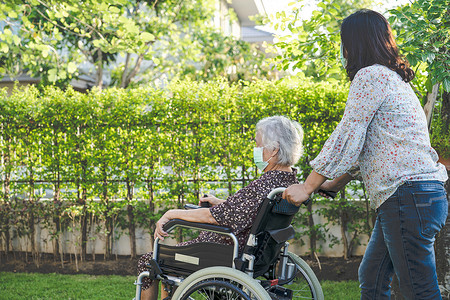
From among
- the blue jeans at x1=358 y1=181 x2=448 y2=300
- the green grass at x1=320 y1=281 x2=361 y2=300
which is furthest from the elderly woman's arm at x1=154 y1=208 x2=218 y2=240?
the green grass at x1=320 y1=281 x2=361 y2=300

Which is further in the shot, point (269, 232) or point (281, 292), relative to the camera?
point (281, 292)

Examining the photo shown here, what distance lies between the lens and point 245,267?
2.55 m

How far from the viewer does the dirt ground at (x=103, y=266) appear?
16.8 feet

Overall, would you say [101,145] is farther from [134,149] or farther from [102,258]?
[102,258]

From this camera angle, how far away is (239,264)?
2.51m

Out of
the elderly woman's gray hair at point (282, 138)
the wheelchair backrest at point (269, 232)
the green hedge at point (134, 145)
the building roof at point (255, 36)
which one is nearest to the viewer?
the wheelchair backrest at point (269, 232)

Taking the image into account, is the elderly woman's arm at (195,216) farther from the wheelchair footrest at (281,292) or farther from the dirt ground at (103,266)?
the dirt ground at (103,266)

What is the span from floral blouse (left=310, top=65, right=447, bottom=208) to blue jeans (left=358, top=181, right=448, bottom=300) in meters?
0.05

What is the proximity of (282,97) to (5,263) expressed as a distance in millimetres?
3772

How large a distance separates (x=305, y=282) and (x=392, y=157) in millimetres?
1188

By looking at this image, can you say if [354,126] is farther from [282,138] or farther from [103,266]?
[103,266]

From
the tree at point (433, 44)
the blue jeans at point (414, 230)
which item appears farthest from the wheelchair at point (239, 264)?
the tree at point (433, 44)

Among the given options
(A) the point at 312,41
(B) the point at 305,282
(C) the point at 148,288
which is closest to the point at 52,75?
(A) the point at 312,41

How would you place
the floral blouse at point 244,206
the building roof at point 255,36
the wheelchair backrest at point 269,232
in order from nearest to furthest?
the wheelchair backrest at point 269,232, the floral blouse at point 244,206, the building roof at point 255,36
